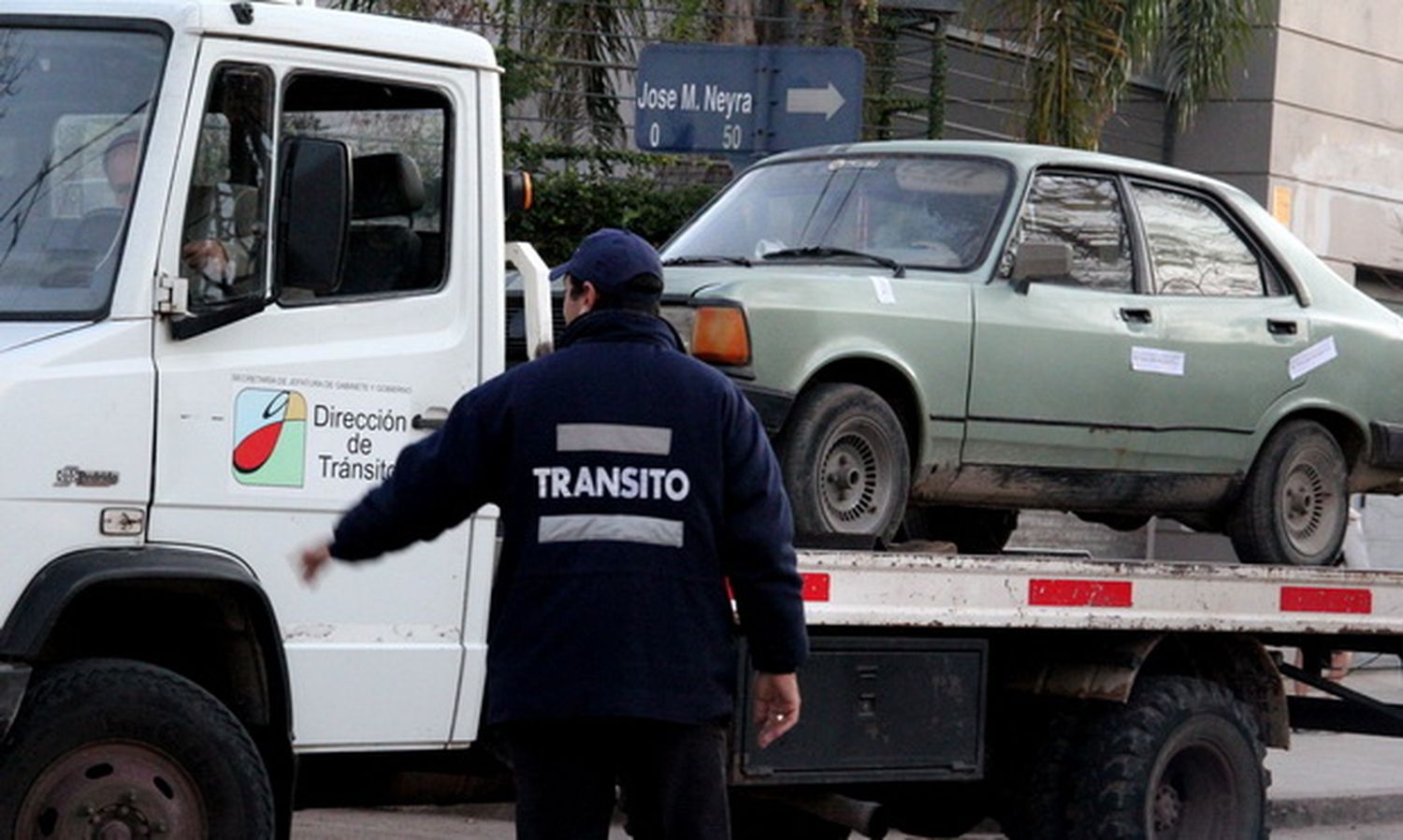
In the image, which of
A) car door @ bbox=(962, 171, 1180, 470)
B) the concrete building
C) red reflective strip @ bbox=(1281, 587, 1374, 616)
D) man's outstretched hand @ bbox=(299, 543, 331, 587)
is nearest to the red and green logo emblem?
man's outstretched hand @ bbox=(299, 543, 331, 587)

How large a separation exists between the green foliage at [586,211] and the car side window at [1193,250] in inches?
198

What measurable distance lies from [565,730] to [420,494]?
0.52m

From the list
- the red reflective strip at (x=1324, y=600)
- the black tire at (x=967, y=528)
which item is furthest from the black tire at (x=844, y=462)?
the red reflective strip at (x=1324, y=600)

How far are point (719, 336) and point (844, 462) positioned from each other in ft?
1.86

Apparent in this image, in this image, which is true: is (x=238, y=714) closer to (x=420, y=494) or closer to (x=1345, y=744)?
(x=420, y=494)

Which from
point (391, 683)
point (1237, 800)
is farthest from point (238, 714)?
point (1237, 800)

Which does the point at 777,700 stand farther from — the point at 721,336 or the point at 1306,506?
the point at 1306,506

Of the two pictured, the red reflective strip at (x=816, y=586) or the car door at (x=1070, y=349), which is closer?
the red reflective strip at (x=816, y=586)

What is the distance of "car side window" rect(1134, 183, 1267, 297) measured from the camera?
847 centimetres

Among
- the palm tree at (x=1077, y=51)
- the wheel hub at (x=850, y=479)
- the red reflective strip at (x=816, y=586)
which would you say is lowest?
the red reflective strip at (x=816, y=586)

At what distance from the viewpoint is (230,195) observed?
19.7ft

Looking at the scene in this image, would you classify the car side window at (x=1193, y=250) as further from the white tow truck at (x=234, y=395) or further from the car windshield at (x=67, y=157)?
the car windshield at (x=67, y=157)

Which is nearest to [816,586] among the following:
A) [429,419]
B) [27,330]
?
[429,419]

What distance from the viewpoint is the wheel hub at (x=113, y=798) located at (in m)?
5.72
